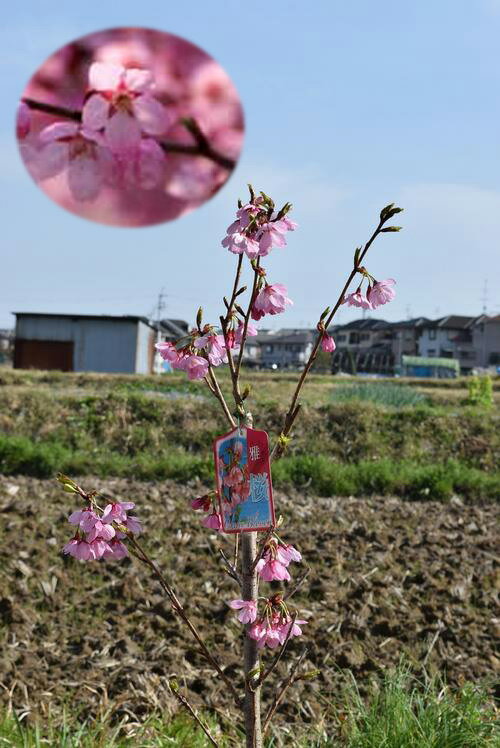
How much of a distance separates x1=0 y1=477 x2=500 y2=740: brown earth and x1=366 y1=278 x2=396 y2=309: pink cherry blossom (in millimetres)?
2541

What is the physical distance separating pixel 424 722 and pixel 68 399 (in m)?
10.8

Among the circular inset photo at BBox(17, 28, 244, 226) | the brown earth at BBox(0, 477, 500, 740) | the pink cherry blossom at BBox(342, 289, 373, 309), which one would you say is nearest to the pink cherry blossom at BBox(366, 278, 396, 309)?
the pink cherry blossom at BBox(342, 289, 373, 309)

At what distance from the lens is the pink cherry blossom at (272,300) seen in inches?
79.5

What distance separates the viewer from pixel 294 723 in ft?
12.8

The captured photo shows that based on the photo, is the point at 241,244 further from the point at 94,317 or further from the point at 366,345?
the point at 366,345

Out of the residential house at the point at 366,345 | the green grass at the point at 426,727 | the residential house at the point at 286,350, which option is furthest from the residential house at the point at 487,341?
the green grass at the point at 426,727

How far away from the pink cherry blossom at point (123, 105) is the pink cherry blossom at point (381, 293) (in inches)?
37.3

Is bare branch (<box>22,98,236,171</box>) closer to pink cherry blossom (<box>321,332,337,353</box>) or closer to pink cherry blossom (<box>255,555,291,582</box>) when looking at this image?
pink cherry blossom (<box>321,332,337,353</box>)

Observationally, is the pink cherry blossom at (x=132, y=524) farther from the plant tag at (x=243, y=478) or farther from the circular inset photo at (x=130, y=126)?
the circular inset photo at (x=130, y=126)

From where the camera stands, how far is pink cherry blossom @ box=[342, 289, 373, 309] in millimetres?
2129

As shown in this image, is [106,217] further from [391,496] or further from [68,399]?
[68,399]

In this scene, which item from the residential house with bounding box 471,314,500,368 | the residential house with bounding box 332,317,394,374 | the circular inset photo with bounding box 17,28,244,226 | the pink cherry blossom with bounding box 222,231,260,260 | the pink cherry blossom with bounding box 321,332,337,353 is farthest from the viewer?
the residential house with bounding box 332,317,394,374

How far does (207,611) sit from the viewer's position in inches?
198

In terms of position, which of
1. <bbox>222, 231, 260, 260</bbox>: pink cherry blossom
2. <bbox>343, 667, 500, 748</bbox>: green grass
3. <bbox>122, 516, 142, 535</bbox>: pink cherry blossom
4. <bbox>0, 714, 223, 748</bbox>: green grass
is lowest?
<bbox>0, 714, 223, 748</bbox>: green grass
